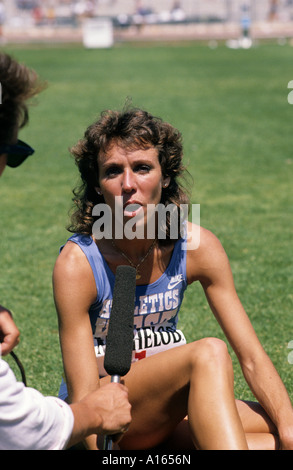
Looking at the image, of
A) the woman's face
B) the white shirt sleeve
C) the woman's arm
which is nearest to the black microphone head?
the white shirt sleeve

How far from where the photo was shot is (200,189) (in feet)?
32.9

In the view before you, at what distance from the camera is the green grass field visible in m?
5.80

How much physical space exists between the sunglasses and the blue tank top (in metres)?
0.95

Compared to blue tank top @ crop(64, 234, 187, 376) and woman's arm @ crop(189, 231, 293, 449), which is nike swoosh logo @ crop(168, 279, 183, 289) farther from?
woman's arm @ crop(189, 231, 293, 449)

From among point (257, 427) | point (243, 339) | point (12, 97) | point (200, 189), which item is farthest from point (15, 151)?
point (200, 189)

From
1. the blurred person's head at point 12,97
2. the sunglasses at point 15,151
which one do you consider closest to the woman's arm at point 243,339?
the sunglasses at point 15,151

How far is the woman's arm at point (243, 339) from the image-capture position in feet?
11.6

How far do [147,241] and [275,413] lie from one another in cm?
105

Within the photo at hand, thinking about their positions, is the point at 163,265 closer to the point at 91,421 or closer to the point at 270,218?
the point at 91,421

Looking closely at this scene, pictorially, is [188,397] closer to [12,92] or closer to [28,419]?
[28,419]

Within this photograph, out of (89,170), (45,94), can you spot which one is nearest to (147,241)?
(89,170)

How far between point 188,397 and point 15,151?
1442 millimetres

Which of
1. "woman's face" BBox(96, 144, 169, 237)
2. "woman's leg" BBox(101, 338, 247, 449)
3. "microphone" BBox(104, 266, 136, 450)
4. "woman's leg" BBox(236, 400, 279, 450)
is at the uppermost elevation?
"woman's face" BBox(96, 144, 169, 237)

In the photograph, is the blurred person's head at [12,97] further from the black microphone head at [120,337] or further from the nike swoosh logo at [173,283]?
the nike swoosh logo at [173,283]
